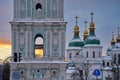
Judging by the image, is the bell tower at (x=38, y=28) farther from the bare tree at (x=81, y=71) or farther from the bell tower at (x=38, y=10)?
the bare tree at (x=81, y=71)

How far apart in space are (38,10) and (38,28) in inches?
72.0

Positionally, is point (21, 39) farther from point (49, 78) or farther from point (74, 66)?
point (74, 66)

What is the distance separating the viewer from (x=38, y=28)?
66.2 meters

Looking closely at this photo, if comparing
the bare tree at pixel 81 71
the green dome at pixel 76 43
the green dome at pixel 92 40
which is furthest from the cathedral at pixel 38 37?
the green dome at pixel 76 43

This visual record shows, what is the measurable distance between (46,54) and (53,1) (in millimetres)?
5472

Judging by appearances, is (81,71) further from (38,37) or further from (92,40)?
(38,37)

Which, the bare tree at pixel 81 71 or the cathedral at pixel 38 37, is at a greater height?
the cathedral at pixel 38 37

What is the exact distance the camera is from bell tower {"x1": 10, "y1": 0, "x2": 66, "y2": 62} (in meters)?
65.4

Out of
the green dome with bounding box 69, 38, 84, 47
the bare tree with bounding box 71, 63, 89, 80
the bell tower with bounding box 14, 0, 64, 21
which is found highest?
the bell tower with bounding box 14, 0, 64, 21

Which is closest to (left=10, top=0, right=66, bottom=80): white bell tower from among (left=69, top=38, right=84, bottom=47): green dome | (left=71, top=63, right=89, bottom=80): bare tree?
(left=71, top=63, right=89, bottom=80): bare tree

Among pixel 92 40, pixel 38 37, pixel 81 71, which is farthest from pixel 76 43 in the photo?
pixel 38 37

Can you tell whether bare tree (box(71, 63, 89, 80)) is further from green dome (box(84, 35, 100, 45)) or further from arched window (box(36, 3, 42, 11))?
arched window (box(36, 3, 42, 11))

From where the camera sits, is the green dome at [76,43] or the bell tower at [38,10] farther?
the green dome at [76,43]

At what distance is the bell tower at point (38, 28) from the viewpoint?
6544cm
